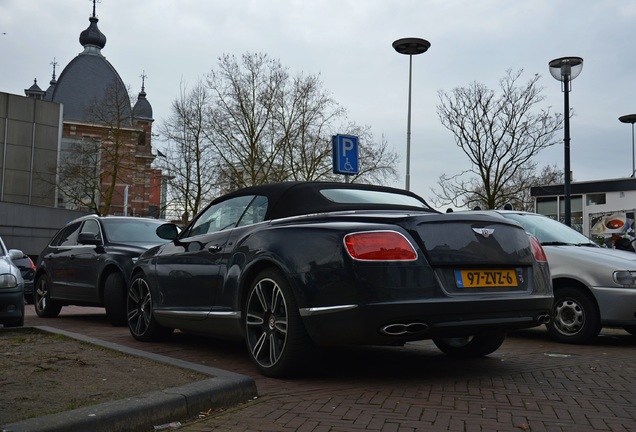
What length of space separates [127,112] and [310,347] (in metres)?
39.7

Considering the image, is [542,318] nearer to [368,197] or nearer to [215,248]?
[368,197]

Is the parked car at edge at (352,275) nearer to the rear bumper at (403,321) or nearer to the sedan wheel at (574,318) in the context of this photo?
the rear bumper at (403,321)

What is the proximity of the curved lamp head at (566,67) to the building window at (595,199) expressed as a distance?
2249 cm

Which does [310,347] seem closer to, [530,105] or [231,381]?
[231,381]

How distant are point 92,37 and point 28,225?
4705 centimetres

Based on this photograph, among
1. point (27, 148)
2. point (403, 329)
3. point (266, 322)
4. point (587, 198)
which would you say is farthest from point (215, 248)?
point (27, 148)

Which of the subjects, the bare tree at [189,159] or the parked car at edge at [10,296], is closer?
the parked car at edge at [10,296]

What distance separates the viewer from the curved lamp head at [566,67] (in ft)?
54.2

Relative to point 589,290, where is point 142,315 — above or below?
below

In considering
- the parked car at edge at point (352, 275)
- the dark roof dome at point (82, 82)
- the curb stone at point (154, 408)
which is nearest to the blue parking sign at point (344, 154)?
the parked car at edge at point (352, 275)

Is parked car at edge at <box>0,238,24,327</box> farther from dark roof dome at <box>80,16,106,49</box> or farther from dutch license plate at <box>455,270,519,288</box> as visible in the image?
dark roof dome at <box>80,16,106,49</box>

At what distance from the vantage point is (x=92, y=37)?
76188 millimetres

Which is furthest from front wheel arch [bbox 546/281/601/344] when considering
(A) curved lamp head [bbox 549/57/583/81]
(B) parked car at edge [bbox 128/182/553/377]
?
(A) curved lamp head [bbox 549/57/583/81]

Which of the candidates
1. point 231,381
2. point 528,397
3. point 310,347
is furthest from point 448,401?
point 231,381
